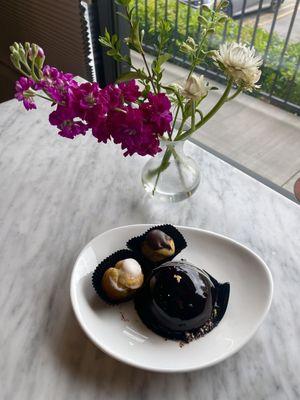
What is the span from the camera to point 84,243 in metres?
0.62

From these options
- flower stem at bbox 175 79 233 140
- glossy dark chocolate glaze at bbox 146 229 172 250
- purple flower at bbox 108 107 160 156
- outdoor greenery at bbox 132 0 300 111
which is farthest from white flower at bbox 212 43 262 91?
outdoor greenery at bbox 132 0 300 111

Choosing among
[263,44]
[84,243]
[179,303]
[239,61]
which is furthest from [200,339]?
[263,44]

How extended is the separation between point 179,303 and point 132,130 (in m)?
0.22

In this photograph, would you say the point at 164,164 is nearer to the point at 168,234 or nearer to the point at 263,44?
the point at 168,234

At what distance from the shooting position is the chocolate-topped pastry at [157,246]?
1.79ft

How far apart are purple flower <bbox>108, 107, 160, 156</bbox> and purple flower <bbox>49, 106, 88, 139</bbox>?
0.16 feet

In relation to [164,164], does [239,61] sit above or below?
above

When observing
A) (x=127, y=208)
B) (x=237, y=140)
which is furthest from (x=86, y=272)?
(x=237, y=140)

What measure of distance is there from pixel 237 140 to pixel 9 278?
42.2 inches

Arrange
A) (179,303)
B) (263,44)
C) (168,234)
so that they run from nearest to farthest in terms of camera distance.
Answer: (179,303), (168,234), (263,44)

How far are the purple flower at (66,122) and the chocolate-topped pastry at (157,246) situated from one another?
0.18m

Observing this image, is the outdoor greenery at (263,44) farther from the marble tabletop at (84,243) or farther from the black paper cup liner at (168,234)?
the black paper cup liner at (168,234)

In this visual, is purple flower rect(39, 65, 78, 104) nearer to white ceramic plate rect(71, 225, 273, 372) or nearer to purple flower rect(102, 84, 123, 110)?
purple flower rect(102, 84, 123, 110)

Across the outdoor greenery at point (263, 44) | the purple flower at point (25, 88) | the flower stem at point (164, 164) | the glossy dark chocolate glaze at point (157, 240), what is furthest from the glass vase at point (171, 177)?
the outdoor greenery at point (263, 44)
